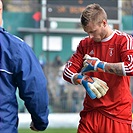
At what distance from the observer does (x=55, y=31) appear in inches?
515

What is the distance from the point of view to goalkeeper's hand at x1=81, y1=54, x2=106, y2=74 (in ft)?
14.9

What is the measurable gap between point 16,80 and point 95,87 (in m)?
1.35

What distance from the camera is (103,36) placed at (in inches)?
183

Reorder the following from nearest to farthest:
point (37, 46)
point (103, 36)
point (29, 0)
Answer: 1. point (103, 36)
2. point (37, 46)
3. point (29, 0)

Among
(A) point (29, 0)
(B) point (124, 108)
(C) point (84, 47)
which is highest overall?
(A) point (29, 0)

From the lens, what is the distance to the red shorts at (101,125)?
15.4 feet

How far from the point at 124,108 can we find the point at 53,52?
8.35 m

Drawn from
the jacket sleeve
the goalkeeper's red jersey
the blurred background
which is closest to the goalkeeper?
the goalkeeper's red jersey

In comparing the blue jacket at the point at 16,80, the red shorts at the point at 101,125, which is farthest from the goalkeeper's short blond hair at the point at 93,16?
the blue jacket at the point at 16,80

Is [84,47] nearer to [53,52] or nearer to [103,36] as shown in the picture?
[103,36]

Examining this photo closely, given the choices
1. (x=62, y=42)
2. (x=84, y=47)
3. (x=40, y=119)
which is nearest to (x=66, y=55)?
(x=62, y=42)

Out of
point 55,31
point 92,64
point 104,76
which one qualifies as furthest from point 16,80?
point 55,31

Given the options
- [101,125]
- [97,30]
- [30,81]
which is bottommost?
[101,125]

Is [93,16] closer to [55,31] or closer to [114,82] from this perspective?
[114,82]
